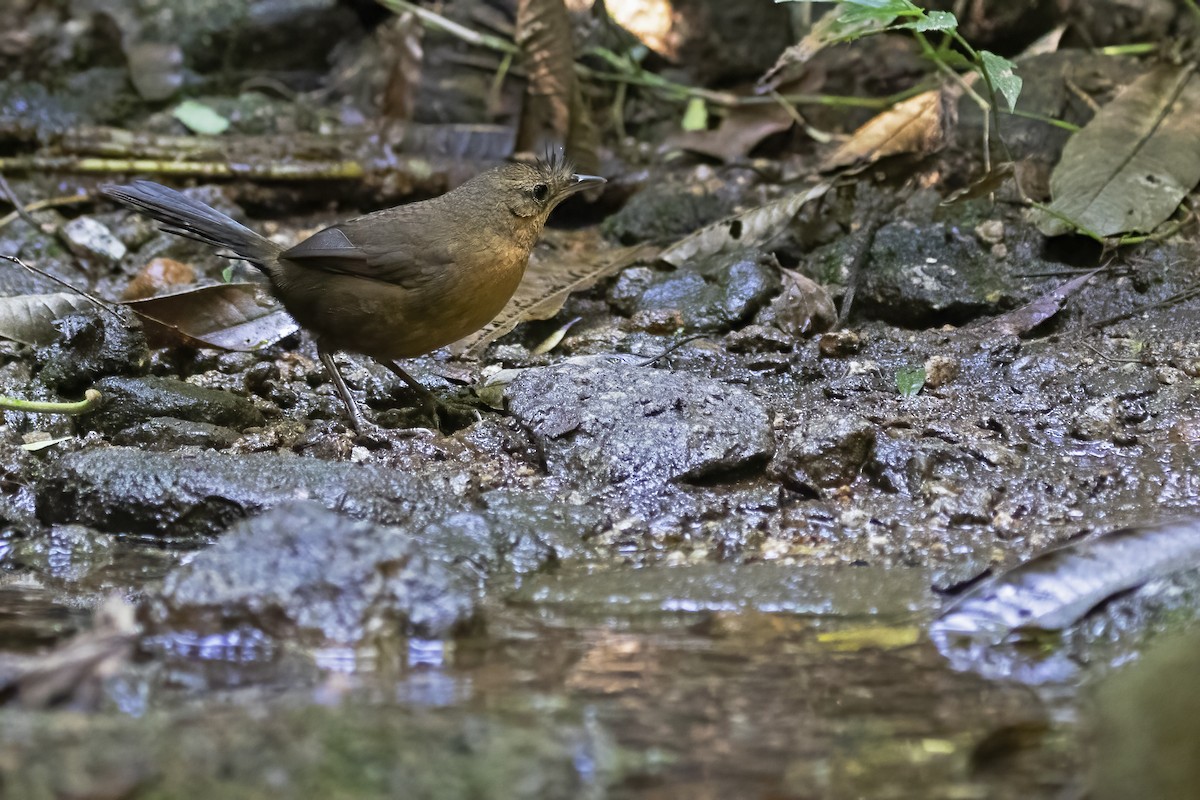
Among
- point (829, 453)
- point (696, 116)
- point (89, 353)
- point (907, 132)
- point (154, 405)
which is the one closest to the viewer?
point (829, 453)

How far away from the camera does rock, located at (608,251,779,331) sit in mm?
5035

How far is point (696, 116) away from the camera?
23.0 feet

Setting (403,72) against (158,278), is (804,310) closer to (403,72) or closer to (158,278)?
(158,278)

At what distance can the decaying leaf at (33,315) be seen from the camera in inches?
177

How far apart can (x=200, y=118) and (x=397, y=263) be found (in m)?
3.72

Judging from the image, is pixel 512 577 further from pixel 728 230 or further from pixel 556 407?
pixel 728 230

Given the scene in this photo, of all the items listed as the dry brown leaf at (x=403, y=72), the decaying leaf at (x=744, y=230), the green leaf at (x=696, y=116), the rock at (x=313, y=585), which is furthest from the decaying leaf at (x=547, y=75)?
the rock at (x=313, y=585)

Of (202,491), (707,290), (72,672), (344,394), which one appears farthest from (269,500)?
(707,290)

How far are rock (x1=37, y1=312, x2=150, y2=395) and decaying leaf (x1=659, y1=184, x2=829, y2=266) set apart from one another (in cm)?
251

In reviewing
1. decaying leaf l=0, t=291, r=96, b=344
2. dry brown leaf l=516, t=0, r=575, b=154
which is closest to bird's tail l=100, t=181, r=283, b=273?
decaying leaf l=0, t=291, r=96, b=344

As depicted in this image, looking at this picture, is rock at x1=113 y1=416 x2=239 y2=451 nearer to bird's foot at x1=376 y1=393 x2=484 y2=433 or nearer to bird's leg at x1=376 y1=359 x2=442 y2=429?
bird's foot at x1=376 y1=393 x2=484 y2=433

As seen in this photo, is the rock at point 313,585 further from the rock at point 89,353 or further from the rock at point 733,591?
the rock at point 89,353

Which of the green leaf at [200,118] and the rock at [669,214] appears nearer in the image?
the rock at [669,214]

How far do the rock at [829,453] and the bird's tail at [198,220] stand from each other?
7.20 feet
